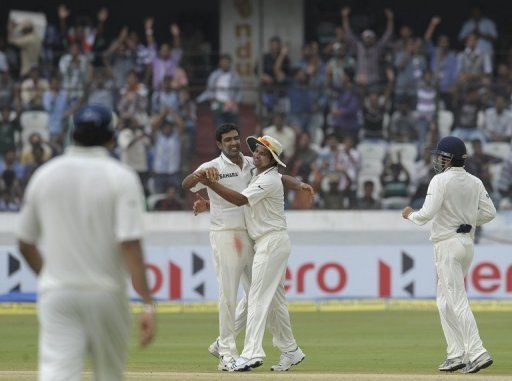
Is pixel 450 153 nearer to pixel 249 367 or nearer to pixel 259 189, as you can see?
pixel 259 189

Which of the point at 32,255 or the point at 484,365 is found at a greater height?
the point at 32,255

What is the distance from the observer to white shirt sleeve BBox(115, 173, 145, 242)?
5.67 m

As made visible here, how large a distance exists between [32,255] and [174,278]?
45.8ft

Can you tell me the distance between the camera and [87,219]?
5.70 metres

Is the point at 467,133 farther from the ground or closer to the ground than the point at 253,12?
closer to the ground

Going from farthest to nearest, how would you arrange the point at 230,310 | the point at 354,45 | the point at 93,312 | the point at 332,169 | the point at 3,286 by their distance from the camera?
1. the point at 354,45
2. the point at 332,169
3. the point at 3,286
4. the point at 230,310
5. the point at 93,312

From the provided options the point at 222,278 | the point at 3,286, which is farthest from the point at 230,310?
the point at 3,286

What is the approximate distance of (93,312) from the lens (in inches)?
221

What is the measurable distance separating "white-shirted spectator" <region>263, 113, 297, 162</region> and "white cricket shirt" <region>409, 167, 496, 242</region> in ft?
38.4

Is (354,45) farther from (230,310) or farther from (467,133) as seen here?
(230,310)

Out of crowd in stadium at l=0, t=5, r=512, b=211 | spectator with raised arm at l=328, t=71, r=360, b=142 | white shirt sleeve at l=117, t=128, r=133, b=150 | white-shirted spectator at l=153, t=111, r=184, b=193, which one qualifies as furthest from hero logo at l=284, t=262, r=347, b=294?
white shirt sleeve at l=117, t=128, r=133, b=150

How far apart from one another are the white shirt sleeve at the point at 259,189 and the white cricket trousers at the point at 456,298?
4.78 ft

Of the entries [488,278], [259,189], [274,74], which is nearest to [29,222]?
[259,189]

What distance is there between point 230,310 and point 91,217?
5.33 metres
